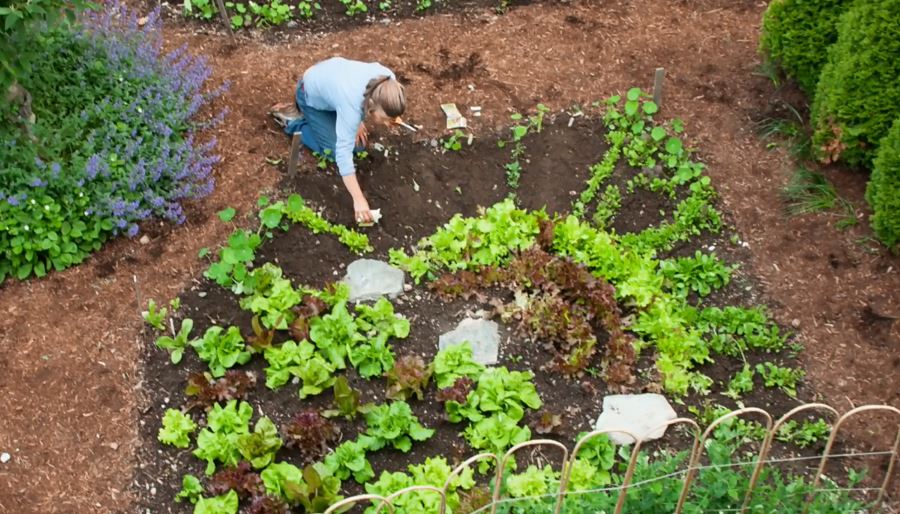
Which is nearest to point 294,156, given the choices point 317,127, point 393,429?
point 317,127

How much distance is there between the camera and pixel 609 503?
4180mm

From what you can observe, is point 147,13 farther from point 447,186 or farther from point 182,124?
point 447,186

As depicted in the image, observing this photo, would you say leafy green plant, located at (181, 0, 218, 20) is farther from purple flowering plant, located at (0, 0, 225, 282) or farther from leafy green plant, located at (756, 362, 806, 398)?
leafy green plant, located at (756, 362, 806, 398)

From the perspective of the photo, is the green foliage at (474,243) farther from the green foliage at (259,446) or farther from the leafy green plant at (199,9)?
the leafy green plant at (199,9)

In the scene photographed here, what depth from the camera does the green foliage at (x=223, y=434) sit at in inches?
182

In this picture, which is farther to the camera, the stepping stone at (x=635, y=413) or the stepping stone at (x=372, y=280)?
the stepping stone at (x=372, y=280)

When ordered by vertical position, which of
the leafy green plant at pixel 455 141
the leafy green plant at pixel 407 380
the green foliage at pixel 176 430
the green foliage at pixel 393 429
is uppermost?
the leafy green plant at pixel 455 141

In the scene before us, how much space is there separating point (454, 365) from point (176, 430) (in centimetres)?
148

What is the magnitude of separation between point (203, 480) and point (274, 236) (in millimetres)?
1656

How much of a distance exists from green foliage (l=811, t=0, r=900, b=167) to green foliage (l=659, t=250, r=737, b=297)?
3.90 ft

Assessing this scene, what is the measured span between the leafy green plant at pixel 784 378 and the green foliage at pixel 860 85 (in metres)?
1.63

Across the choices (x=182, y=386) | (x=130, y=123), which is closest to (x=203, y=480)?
(x=182, y=386)

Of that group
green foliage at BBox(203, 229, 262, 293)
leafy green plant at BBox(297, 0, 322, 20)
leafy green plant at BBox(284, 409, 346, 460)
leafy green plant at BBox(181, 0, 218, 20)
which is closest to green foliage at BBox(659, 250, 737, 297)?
leafy green plant at BBox(284, 409, 346, 460)

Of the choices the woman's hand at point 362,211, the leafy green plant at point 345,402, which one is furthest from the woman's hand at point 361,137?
the leafy green plant at point 345,402
